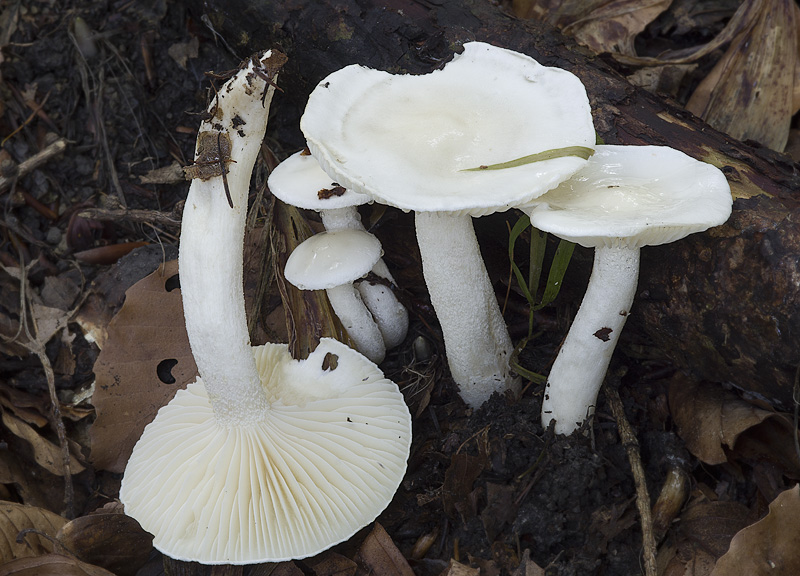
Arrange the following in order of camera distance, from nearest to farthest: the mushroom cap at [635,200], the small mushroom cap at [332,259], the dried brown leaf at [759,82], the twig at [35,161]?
the mushroom cap at [635,200]
the small mushroom cap at [332,259]
the dried brown leaf at [759,82]
the twig at [35,161]

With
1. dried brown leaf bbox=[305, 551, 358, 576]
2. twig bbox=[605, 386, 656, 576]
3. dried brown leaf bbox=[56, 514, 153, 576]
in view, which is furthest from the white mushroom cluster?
dried brown leaf bbox=[56, 514, 153, 576]

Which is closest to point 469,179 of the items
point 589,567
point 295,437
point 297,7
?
point 295,437

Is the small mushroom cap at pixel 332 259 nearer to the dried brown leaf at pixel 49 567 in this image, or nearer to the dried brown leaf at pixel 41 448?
the dried brown leaf at pixel 49 567

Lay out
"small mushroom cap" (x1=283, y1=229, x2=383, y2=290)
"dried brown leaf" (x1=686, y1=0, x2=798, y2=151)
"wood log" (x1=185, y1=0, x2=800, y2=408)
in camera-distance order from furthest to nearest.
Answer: "dried brown leaf" (x1=686, y1=0, x2=798, y2=151) → "small mushroom cap" (x1=283, y1=229, x2=383, y2=290) → "wood log" (x1=185, y1=0, x2=800, y2=408)

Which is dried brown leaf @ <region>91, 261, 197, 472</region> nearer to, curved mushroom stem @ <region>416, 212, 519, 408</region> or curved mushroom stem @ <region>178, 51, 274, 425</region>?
curved mushroom stem @ <region>178, 51, 274, 425</region>

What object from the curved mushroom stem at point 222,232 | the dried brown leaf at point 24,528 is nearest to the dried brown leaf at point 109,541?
the dried brown leaf at point 24,528

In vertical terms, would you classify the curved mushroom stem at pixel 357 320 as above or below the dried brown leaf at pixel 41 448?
above

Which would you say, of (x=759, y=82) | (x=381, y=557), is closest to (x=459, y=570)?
(x=381, y=557)
